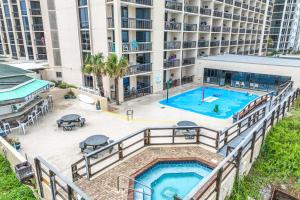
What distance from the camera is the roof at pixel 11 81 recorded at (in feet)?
61.3

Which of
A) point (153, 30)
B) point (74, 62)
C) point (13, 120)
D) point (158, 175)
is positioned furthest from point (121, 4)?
point (158, 175)

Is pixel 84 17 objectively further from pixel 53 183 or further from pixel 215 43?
pixel 215 43

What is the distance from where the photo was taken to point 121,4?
74.9 feet

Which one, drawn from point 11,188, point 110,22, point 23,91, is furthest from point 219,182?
point 110,22

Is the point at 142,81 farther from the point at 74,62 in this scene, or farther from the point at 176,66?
the point at 74,62

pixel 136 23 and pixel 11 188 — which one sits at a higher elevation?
pixel 136 23

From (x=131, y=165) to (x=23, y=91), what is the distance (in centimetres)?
1301

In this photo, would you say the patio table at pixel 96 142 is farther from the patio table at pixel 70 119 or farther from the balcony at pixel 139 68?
the balcony at pixel 139 68

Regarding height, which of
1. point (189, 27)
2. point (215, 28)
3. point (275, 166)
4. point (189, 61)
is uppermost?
point (215, 28)

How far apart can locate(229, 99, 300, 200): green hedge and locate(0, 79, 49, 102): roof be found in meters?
16.9

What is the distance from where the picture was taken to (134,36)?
2594cm

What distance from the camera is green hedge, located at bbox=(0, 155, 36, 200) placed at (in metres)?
9.31

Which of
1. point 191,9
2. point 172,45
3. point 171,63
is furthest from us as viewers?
point 191,9

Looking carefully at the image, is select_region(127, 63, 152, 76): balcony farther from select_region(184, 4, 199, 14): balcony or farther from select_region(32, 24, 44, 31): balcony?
select_region(32, 24, 44, 31): balcony
